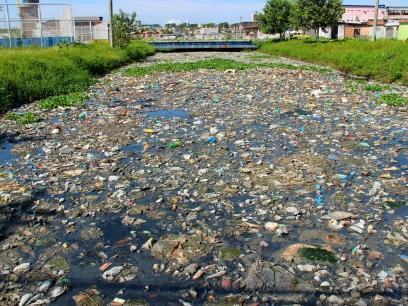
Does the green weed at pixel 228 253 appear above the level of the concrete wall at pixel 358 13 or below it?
below

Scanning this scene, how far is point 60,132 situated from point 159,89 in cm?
670

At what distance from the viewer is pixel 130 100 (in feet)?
43.5

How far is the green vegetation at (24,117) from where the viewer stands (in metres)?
10.00

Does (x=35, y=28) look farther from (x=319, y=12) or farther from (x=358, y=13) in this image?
(x=358, y=13)

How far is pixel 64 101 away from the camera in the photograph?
1262 centimetres

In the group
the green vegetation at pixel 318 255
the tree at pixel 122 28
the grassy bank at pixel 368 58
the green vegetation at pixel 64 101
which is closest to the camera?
the green vegetation at pixel 318 255

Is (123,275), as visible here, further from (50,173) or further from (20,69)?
(20,69)

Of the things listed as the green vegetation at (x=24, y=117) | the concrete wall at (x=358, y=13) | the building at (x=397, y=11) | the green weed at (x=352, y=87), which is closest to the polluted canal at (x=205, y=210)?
the green vegetation at (x=24, y=117)

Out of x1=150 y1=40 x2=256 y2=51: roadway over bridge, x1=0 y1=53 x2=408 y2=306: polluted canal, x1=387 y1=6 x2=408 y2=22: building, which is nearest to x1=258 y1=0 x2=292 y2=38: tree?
x1=150 y1=40 x2=256 y2=51: roadway over bridge

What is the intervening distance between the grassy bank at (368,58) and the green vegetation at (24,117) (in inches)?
502

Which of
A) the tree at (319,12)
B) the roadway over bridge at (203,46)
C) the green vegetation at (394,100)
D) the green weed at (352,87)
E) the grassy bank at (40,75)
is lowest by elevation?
the green vegetation at (394,100)

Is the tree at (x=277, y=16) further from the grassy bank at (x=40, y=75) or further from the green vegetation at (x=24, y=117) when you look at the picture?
the green vegetation at (x=24, y=117)

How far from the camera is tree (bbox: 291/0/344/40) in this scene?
37.0 metres

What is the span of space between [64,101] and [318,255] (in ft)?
33.2
